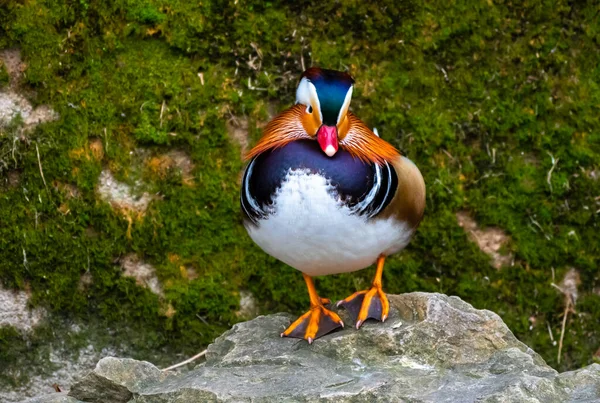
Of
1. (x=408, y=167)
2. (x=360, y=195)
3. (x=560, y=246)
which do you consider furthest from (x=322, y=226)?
(x=560, y=246)

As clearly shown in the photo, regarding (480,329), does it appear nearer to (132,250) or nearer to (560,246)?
(560,246)

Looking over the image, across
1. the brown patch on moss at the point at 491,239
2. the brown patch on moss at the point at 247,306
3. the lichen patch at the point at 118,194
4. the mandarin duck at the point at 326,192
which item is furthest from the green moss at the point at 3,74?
the brown patch on moss at the point at 491,239

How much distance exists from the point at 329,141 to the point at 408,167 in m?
0.56

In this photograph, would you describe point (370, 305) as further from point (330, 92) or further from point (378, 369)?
point (330, 92)

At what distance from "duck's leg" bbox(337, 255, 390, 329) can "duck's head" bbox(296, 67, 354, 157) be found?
2.20 ft

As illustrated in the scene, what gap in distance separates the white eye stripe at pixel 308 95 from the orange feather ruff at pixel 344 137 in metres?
0.03

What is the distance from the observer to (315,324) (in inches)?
147

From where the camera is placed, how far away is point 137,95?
477cm

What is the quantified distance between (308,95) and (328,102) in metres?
0.12

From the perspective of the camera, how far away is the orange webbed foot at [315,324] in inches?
146

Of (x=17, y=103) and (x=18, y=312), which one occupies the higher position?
(x=17, y=103)

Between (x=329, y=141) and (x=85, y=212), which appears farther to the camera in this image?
(x=85, y=212)

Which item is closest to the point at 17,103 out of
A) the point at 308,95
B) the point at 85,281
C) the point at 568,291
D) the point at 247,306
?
the point at 85,281

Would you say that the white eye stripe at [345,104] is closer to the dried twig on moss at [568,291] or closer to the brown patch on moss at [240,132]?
the brown patch on moss at [240,132]
